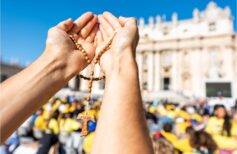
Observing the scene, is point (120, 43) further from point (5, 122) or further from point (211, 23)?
point (211, 23)

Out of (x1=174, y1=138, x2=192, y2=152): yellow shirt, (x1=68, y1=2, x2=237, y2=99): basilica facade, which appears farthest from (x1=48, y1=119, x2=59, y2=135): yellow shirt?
(x1=68, y1=2, x2=237, y2=99): basilica facade

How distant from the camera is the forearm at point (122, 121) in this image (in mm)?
744

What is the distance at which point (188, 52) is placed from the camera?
41.4 metres

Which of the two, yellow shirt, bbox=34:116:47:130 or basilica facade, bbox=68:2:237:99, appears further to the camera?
basilica facade, bbox=68:2:237:99

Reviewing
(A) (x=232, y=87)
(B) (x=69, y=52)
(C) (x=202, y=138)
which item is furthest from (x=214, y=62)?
(B) (x=69, y=52)

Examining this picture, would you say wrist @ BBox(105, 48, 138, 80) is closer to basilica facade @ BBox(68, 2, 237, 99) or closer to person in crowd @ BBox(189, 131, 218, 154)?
person in crowd @ BBox(189, 131, 218, 154)

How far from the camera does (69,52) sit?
1.23 m

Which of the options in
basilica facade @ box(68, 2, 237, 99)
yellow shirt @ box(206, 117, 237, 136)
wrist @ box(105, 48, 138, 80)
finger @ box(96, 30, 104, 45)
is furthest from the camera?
basilica facade @ box(68, 2, 237, 99)

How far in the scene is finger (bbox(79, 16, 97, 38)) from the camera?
1407 millimetres

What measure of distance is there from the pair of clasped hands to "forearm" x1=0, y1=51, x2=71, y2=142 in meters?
0.07

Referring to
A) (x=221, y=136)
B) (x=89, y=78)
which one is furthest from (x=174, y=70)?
(x=89, y=78)

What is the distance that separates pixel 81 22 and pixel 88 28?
2.1 inches

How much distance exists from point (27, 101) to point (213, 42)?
41.7 metres

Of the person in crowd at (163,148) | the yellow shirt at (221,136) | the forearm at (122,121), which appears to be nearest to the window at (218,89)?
the yellow shirt at (221,136)
